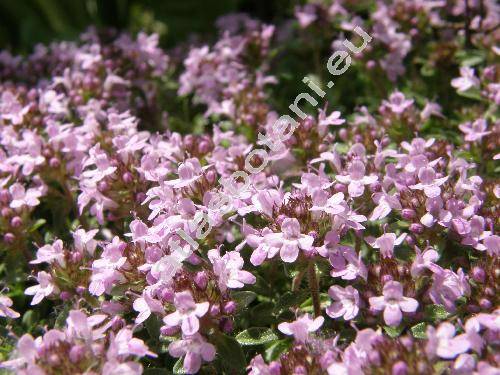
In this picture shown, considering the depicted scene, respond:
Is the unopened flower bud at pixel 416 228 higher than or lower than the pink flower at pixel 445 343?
lower

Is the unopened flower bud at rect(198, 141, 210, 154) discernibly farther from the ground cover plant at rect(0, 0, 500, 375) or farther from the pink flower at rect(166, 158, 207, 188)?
the pink flower at rect(166, 158, 207, 188)

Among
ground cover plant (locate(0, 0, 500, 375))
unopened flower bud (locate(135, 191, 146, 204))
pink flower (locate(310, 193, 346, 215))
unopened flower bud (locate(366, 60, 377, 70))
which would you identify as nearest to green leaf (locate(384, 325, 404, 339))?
ground cover plant (locate(0, 0, 500, 375))

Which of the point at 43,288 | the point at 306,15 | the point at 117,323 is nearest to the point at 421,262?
the point at 117,323

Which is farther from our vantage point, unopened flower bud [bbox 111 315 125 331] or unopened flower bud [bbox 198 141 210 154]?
unopened flower bud [bbox 198 141 210 154]

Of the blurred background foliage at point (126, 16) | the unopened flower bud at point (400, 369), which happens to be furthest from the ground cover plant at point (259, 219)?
the blurred background foliage at point (126, 16)

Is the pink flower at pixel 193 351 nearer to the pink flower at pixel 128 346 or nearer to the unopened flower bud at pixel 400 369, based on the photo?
the pink flower at pixel 128 346
